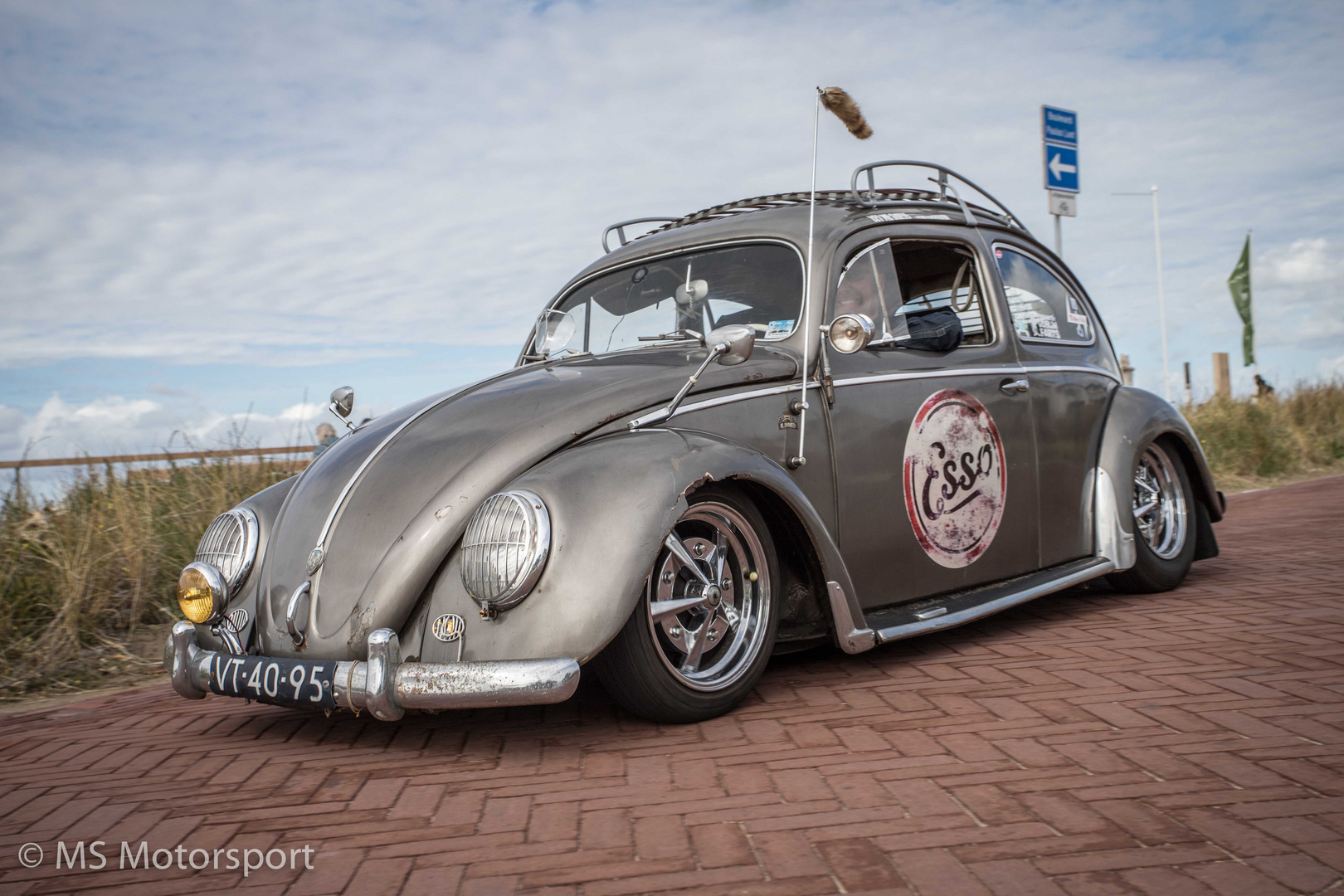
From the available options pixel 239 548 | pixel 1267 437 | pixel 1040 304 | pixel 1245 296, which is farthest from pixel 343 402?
pixel 1245 296

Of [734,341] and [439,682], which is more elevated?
[734,341]

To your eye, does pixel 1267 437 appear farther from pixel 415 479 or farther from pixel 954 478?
pixel 415 479

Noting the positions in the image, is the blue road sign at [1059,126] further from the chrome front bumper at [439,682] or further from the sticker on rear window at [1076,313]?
the chrome front bumper at [439,682]

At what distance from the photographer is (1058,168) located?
8.67 meters

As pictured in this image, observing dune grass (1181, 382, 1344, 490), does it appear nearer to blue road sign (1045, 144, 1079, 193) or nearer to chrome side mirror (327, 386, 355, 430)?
blue road sign (1045, 144, 1079, 193)

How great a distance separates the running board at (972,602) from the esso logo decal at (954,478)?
161 mm

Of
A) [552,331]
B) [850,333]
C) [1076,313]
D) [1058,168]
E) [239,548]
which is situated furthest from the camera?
[1058,168]

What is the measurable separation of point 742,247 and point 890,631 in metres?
1.64

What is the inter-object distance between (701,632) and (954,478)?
142cm

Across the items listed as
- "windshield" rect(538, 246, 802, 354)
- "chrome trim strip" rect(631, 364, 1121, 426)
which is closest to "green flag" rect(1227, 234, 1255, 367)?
"chrome trim strip" rect(631, 364, 1121, 426)

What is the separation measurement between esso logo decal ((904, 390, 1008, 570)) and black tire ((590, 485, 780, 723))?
2.73ft

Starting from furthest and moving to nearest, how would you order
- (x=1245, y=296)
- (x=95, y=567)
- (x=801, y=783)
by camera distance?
(x=1245, y=296), (x=95, y=567), (x=801, y=783)

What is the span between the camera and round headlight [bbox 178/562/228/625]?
318 cm

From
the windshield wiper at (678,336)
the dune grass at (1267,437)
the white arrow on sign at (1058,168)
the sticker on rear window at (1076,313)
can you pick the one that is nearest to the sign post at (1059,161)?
the white arrow on sign at (1058,168)
